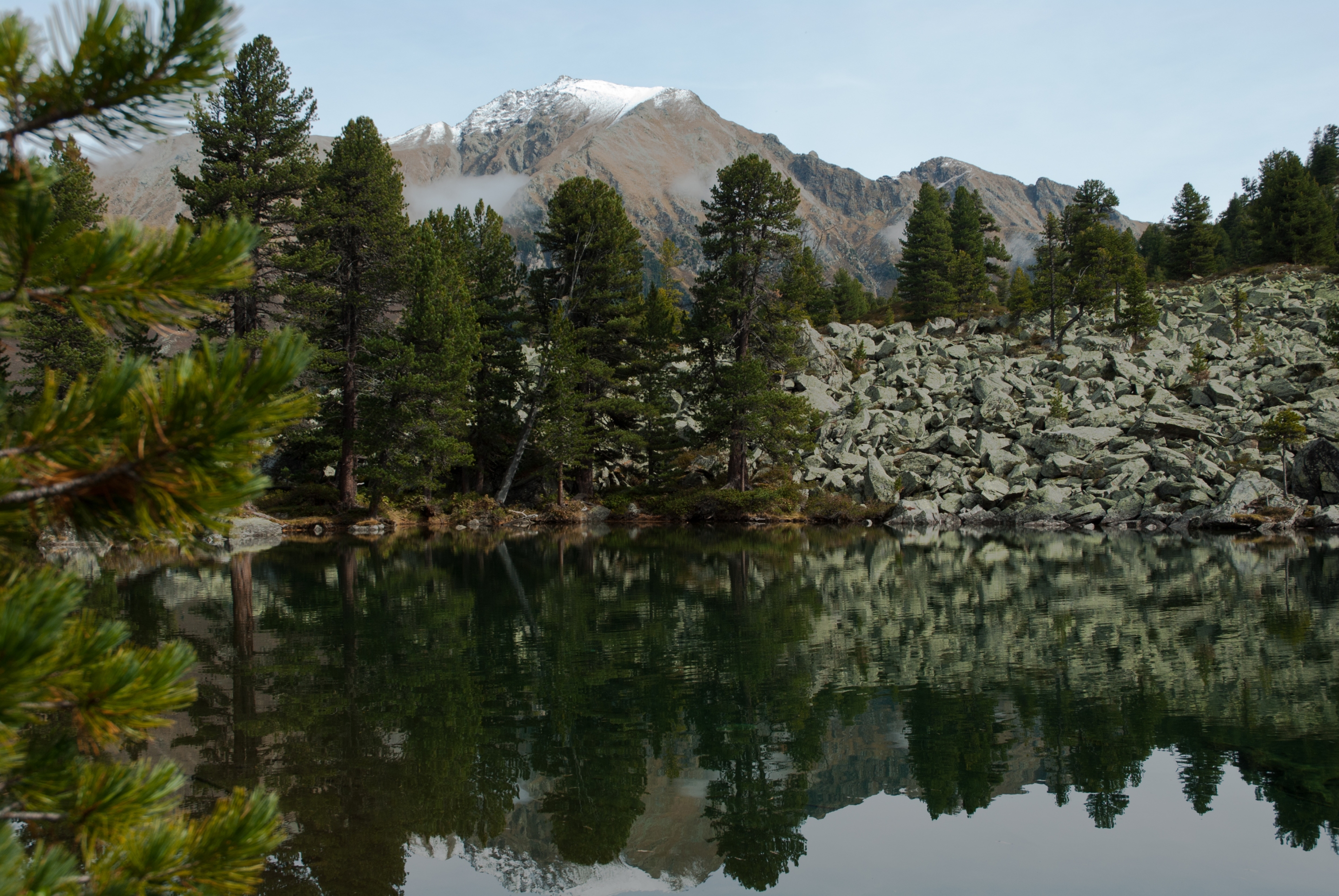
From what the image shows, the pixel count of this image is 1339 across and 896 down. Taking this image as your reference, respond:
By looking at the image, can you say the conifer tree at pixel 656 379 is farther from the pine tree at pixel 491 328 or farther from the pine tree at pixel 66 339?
the pine tree at pixel 66 339

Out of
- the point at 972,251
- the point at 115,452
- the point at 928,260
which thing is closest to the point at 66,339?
the point at 115,452

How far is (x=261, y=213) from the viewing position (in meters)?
32.1

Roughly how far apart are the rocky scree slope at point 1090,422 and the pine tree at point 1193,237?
11816 mm

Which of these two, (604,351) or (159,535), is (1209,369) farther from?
(159,535)

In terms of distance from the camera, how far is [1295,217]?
2452 inches

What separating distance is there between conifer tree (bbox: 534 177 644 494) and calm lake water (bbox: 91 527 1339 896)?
973 inches

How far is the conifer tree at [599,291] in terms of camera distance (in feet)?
129

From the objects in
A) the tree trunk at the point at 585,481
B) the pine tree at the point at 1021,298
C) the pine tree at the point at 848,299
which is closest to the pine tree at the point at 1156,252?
the pine tree at the point at 1021,298

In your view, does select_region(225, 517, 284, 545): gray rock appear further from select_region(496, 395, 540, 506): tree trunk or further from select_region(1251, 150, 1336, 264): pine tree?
select_region(1251, 150, 1336, 264): pine tree

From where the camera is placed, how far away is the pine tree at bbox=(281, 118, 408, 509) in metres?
34.2

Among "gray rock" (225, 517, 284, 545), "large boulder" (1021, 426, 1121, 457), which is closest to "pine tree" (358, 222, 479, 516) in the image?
"gray rock" (225, 517, 284, 545)

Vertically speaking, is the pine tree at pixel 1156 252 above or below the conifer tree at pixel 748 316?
above

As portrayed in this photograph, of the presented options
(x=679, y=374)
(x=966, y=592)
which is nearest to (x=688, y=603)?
(x=966, y=592)

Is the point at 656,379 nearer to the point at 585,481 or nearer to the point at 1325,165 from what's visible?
the point at 585,481
